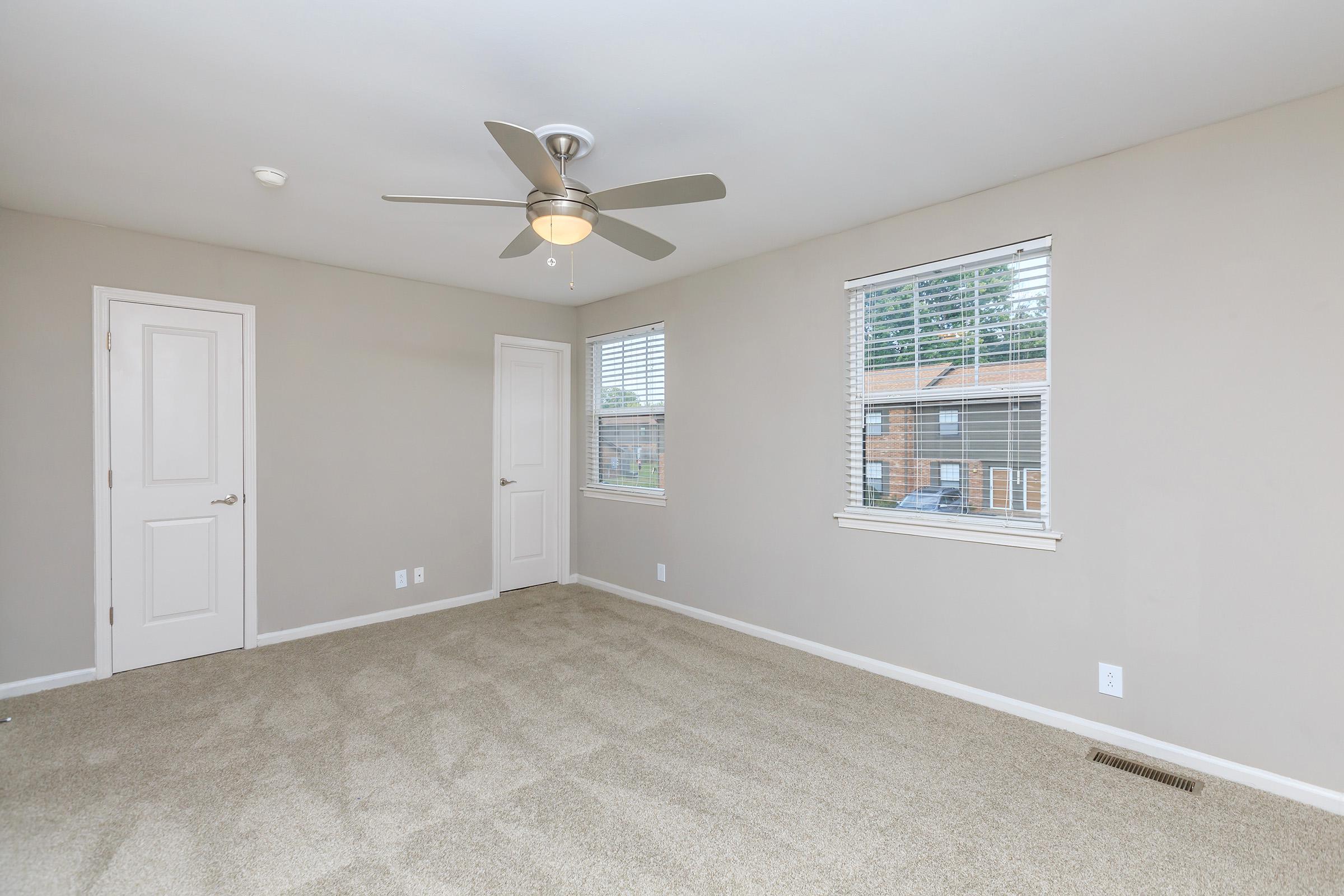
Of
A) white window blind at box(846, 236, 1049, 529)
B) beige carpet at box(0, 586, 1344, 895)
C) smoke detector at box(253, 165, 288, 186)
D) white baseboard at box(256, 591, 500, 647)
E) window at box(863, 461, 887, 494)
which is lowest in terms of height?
beige carpet at box(0, 586, 1344, 895)

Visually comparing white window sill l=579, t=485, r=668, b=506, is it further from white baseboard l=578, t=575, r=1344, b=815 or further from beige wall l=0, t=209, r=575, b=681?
white baseboard l=578, t=575, r=1344, b=815

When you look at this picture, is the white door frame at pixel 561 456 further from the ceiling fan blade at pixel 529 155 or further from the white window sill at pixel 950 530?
the ceiling fan blade at pixel 529 155

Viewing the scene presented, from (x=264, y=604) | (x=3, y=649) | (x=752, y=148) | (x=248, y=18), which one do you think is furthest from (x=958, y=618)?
(x=3, y=649)

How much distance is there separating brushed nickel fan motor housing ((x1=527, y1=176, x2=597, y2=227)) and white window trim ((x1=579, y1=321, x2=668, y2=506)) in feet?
7.99

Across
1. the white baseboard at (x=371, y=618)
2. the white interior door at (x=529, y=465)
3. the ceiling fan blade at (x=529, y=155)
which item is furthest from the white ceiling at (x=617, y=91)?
the white baseboard at (x=371, y=618)

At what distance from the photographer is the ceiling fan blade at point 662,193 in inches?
77.0

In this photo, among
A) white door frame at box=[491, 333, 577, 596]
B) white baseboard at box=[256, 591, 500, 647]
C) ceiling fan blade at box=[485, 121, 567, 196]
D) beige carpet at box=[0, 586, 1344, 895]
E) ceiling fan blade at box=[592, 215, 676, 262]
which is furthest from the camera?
white door frame at box=[491, 333, 577, 596]

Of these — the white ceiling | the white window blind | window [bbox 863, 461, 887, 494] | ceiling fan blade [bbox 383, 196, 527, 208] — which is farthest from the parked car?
ceiling fan blade [bbox 383, 196, 527, 208]

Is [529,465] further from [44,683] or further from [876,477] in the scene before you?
[44,683]

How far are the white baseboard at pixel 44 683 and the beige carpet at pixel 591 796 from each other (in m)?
0.12

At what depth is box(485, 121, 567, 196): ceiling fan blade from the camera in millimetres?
1672

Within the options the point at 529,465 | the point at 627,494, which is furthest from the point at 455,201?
the point at 529,465

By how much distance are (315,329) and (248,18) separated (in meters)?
2.62

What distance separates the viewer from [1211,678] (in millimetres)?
2338
